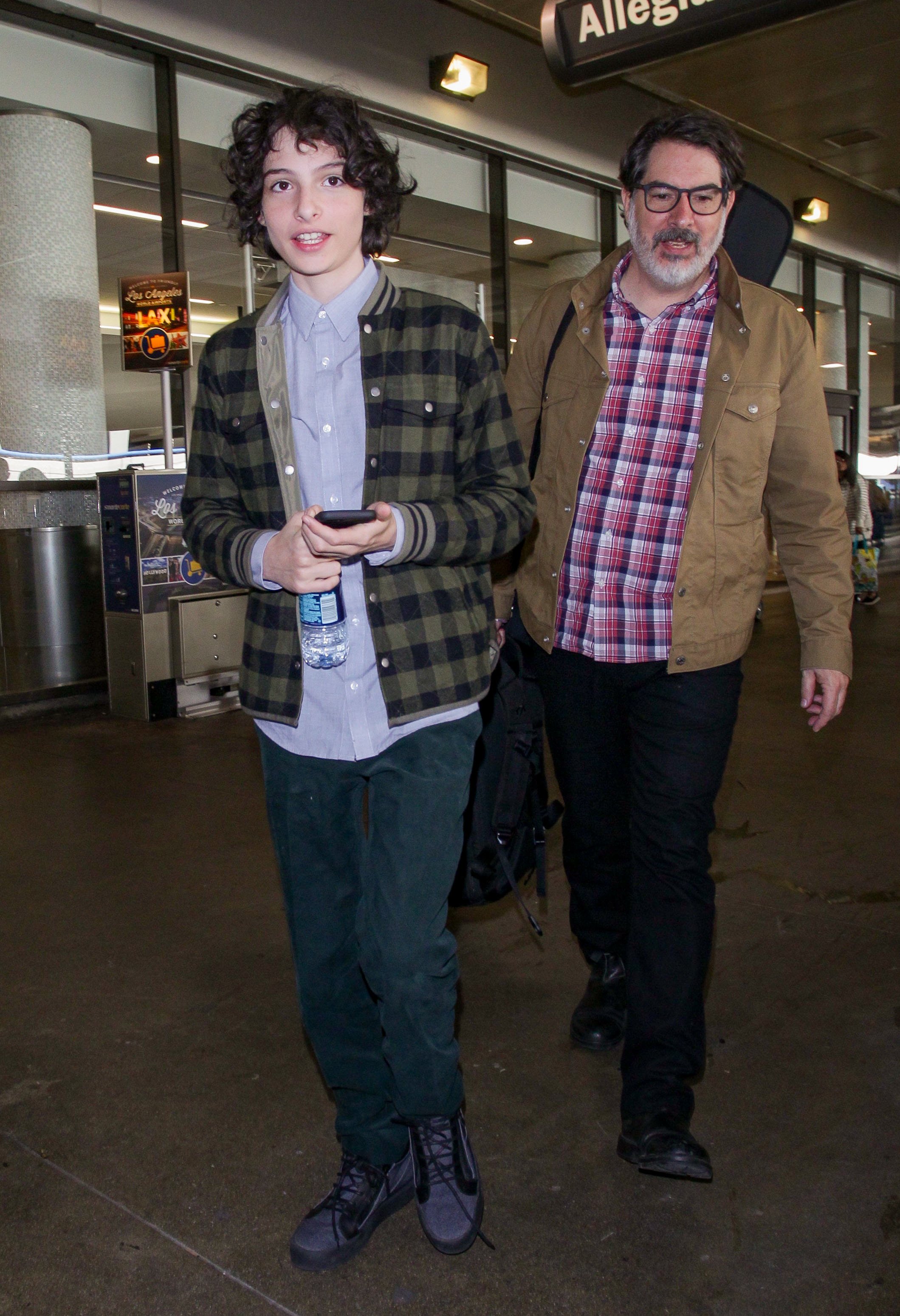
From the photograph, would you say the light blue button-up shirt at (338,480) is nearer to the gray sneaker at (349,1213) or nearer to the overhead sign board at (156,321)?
the gray sneaker at (349,1213)

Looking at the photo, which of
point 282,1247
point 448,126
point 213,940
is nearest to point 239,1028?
point 213,940

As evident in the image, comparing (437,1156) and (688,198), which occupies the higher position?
(688,198)

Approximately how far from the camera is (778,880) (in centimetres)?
376

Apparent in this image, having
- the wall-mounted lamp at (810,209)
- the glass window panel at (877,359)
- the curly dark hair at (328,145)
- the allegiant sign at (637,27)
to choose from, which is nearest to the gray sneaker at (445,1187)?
the curly dark hair at (328,145)

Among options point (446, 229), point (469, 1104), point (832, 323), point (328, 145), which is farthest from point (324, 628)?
point (832, 323)

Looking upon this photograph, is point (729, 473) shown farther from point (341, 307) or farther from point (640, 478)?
point (341, 307)

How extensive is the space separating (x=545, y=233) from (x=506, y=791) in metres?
8.98

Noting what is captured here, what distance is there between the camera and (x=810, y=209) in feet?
44.9

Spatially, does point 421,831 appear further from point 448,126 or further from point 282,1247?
point 448,126

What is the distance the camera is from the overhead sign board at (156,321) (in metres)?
6.83

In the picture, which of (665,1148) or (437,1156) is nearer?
(437,1156)

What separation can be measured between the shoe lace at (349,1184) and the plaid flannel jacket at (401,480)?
82 centimetres

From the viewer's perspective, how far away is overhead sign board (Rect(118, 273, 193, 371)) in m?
6.83

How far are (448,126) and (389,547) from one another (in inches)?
330
